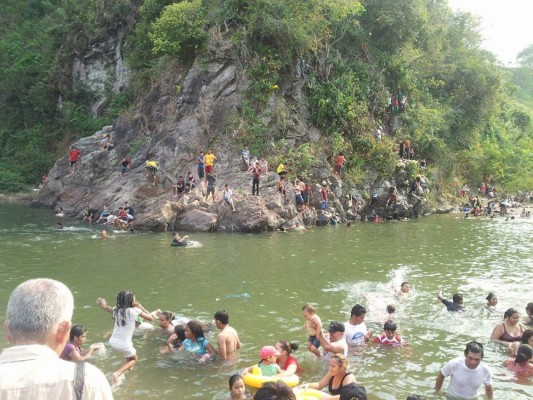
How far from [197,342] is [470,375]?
4495 millimetres

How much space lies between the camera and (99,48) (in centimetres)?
4147

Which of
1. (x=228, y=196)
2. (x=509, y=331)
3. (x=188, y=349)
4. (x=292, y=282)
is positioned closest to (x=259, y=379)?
(x=188, y=349)

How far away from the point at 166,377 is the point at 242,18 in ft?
84.1

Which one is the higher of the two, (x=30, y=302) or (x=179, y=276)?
(x=30, y=302)

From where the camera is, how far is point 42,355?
Answer: 247 centimetres

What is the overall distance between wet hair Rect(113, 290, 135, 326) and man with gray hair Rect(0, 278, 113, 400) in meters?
6.08

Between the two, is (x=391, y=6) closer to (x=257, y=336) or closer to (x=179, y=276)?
(x=179, y=276)

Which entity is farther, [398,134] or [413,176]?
[398,134]

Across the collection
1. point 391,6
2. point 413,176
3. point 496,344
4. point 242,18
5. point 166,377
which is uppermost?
point 391,6

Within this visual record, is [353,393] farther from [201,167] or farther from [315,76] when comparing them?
[315,76]

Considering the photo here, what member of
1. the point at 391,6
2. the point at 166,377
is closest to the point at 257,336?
the point at 166,377

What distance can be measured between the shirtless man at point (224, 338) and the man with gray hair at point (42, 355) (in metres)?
6.57

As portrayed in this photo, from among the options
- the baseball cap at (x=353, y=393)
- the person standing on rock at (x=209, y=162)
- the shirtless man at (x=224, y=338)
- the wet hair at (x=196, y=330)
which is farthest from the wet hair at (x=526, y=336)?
the person standing on rock at (x=209, y=162)

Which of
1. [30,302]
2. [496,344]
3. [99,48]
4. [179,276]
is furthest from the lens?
[99,48]
